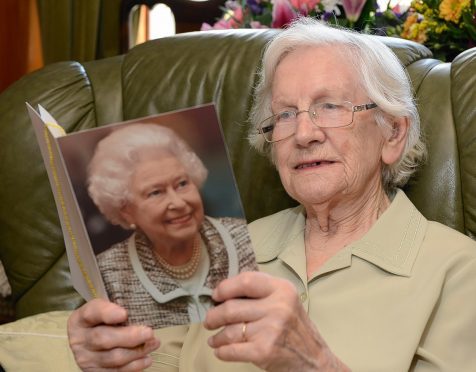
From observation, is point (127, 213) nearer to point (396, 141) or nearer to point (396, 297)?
point (396, 297)

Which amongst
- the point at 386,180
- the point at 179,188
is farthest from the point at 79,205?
the point at 386,180

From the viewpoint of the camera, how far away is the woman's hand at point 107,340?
1.08 metres

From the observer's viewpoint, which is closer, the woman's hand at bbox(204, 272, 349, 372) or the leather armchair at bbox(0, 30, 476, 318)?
the woman's hand at bbox(204, 272, 349, 372)

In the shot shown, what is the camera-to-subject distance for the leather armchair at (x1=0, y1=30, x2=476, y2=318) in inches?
69.9

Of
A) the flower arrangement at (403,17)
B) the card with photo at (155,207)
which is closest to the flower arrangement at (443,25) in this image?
the flower arrangement at (403,17)

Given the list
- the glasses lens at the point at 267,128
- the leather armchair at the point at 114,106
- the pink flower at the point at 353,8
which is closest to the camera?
the glasses lens at the point at 267,128

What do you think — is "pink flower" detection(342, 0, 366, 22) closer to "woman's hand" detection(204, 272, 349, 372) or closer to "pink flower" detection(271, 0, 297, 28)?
"pink flower" detection(271, 0, 297, 28)

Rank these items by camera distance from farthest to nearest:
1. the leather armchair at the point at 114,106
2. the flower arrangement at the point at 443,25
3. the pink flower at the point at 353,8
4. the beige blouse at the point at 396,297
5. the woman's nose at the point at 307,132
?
1. the pink flower at the point at 353,8
2. the flower arrangement at the point at 443,25
3. the leather armchair at the point at 114,106
4. the woman's nose at the point at 307,132
5. the beige blouse at the point at 396,297

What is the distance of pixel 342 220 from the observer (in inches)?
60.2

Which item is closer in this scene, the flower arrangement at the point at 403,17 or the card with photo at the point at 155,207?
the card with photo at the point at 155,207

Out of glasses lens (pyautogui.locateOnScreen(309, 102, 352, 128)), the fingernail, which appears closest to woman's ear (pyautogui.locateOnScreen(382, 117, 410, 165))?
glasses lens (pyautogui.locateOnScreen(309, 102, 352, 128))

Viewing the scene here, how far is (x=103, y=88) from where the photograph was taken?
1.93 meters

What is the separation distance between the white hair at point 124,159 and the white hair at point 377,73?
57cm

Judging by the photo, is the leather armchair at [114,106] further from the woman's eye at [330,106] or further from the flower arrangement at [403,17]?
the woman's eye at [330,106]
